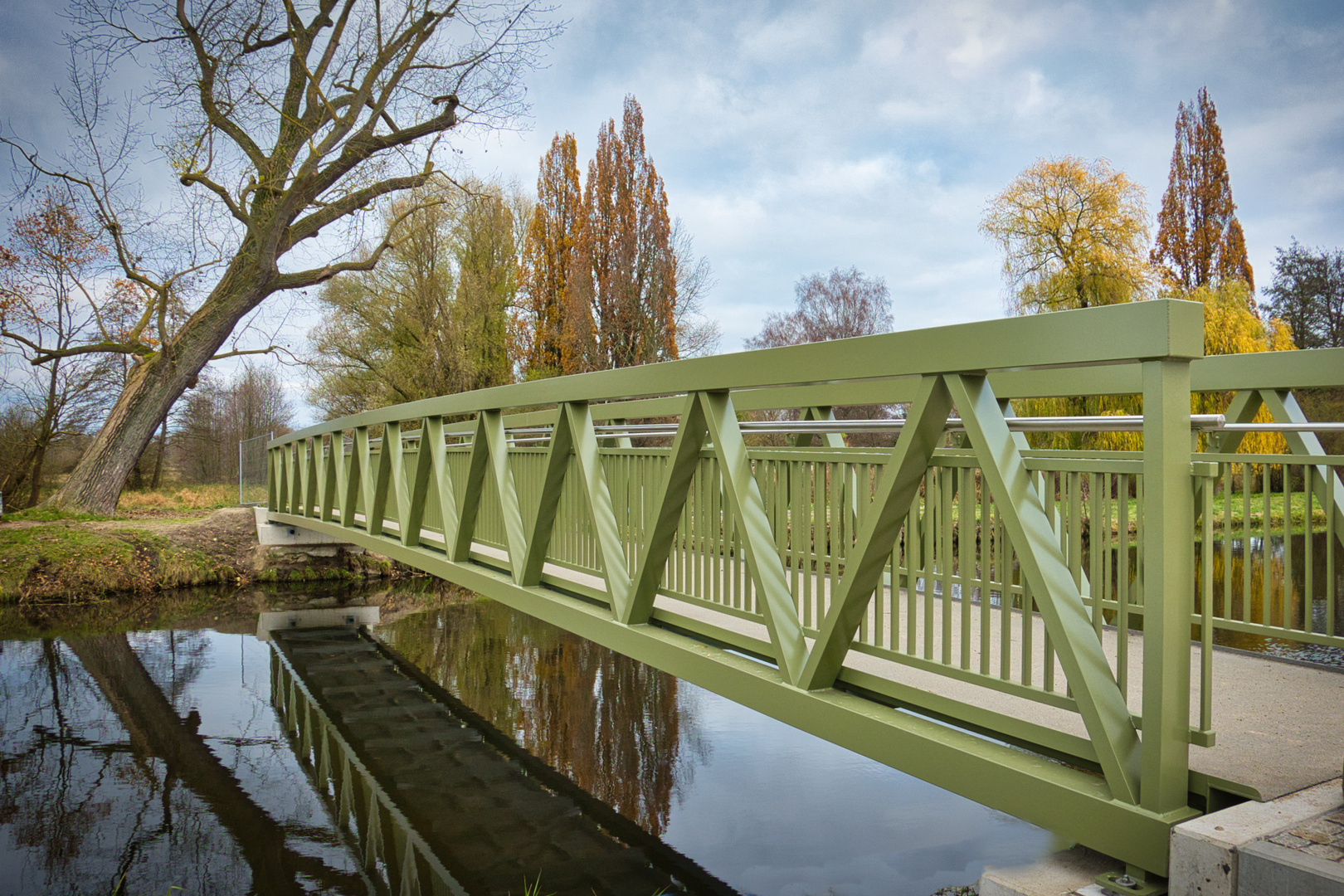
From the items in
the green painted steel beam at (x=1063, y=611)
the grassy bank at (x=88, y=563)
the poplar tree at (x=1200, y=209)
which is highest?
the poplar tree at (x=1200, y=209)

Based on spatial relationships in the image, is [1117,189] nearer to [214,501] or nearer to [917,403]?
[917,403]

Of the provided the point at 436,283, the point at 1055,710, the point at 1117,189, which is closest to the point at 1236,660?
the point at 1055,710

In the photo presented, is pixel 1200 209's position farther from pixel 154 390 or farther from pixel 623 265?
pixel 154 390

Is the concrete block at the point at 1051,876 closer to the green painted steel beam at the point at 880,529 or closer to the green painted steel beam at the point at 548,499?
the green painted steel beam at the point at 880,529

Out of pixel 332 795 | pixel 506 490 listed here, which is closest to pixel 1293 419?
pixel 506 490

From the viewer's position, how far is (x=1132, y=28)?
3603 cm

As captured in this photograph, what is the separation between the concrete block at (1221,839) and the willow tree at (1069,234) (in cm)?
1828

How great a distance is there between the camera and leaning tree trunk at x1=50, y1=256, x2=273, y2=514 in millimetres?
15891

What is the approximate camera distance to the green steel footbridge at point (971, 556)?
2.08 meters

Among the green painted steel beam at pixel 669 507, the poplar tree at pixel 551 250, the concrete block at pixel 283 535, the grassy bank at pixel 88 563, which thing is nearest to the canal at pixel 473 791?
the green painted steel beam at pixel 669 507

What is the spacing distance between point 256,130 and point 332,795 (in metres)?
14.1

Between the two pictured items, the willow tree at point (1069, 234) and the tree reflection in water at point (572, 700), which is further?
the willow tree at point (1069, 234)

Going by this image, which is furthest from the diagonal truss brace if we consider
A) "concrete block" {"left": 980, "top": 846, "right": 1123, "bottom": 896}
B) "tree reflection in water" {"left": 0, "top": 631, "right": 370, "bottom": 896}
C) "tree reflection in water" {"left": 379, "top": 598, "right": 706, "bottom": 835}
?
"tree reflection in water" {"left": 0, "top": 631, "right": 370, "bottom": 896}

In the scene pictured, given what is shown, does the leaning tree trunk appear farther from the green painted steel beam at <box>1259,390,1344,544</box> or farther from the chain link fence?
the green painted steel beam at <box>1259,390,1344,544</box>
